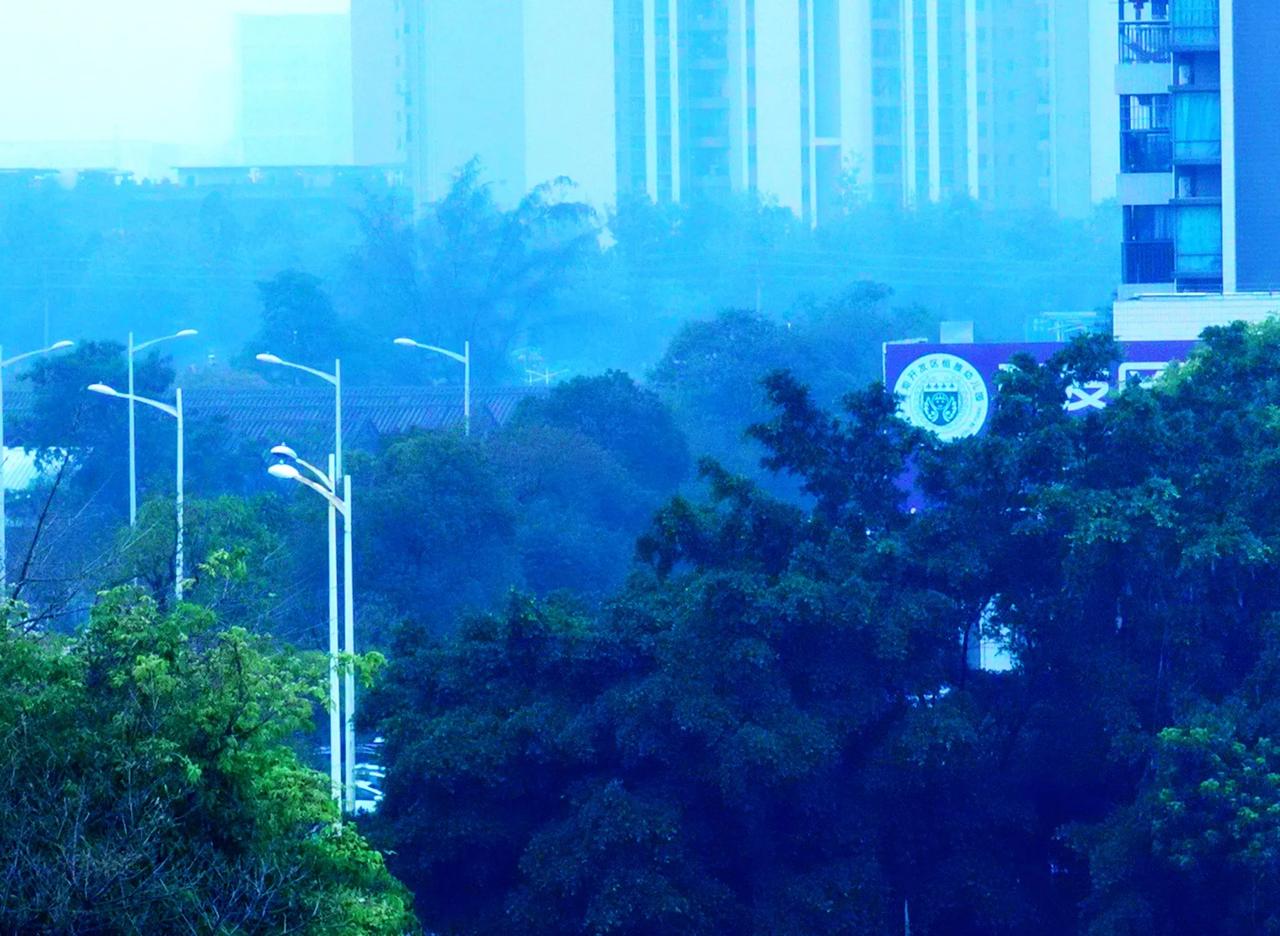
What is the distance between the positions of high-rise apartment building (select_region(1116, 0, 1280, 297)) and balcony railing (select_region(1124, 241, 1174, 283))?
0.8 inches

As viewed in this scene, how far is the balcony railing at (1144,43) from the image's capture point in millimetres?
44906

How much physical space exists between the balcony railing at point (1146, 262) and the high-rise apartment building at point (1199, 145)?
2 centimetres

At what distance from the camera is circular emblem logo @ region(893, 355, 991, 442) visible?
33.3 metres

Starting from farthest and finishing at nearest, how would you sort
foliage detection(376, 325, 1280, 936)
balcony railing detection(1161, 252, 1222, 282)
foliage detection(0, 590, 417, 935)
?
1. balcony railing detection(1161, 252, 1222, 282)
2. foliage detection(376, 325, 1280, 936)
3. foliage detection(0, 590, 417, 935)

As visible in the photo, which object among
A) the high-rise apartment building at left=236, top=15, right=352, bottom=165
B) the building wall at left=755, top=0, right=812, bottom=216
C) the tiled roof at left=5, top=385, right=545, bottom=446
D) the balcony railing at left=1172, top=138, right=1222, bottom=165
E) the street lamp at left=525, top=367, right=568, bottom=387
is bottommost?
the tiled roof at left=5, top=385, right=545, bottom=446

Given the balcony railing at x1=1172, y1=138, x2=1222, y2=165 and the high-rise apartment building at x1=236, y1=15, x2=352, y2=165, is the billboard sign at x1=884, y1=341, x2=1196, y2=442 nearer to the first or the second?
the balcony railing at x1=1172, y1=138, x2=1222, y2=165

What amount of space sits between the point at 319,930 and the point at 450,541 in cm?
2263

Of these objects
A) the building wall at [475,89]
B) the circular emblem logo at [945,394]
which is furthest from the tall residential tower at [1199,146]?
the building wall at [475,89]

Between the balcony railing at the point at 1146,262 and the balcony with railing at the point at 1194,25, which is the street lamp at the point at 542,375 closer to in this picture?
the balcony railing at the point at 1146,262

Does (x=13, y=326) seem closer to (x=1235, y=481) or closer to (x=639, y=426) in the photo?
(x=639, y=426)

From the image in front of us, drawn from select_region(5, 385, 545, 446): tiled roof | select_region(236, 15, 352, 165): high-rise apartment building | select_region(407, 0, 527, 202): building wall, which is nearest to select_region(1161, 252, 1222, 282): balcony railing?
select_region(5, 385, 545, 446): tiled roof

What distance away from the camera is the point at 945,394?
1321 inches

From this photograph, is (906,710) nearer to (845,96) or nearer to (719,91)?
(719,91)

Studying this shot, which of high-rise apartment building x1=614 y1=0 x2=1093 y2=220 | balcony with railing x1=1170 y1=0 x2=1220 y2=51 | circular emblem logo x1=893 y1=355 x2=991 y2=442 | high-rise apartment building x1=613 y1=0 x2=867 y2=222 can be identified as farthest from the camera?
high-rise apartment building x1=614 y1=0 x2=1093 y2=220
